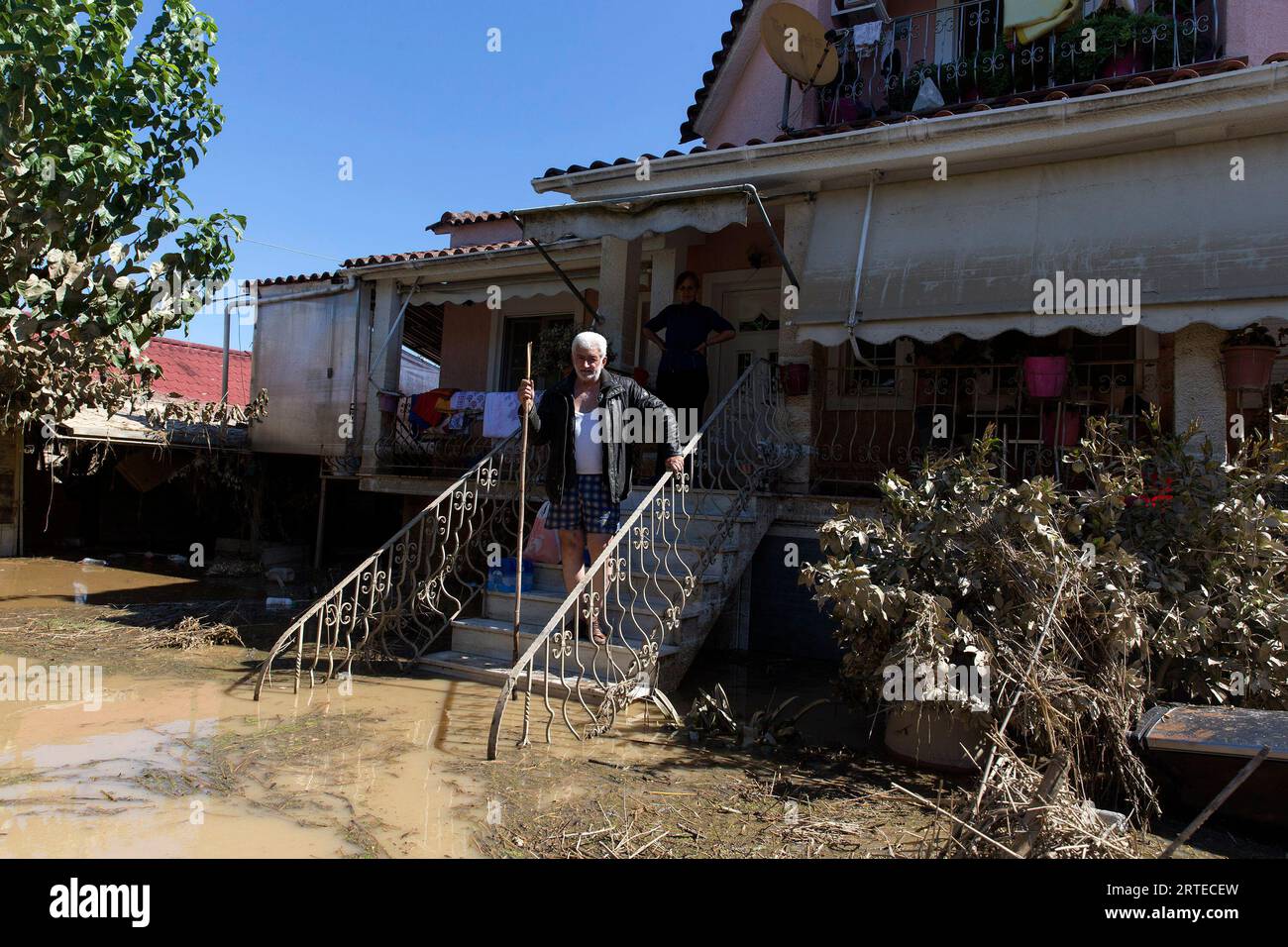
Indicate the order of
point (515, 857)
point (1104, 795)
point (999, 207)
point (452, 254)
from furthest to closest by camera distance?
point (452, 254)
point (999, 207)
point (1104, 795)
point (515, 857)

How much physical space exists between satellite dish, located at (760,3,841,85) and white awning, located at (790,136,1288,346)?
67.5 inches

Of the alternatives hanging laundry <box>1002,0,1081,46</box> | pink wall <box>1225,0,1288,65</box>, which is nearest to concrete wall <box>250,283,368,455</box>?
hanging laundry <box>1002,0,1081,46</box>

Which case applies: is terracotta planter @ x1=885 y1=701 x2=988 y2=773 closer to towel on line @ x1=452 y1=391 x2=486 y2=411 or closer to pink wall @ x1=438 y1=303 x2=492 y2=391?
towel on line @ x1=452 y1=391 x2=486 y2=411

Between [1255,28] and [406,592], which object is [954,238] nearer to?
[1255,28]

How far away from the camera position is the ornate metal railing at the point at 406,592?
527 centimetres

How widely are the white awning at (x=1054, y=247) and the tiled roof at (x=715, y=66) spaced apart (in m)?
3.94

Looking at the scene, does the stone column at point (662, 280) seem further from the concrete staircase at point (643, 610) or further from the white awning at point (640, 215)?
the concrete staircase at point (643, 610)

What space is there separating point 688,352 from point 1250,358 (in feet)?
12.9

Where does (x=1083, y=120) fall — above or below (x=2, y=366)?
above

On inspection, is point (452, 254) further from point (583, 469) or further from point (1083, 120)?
point (1083, 120)

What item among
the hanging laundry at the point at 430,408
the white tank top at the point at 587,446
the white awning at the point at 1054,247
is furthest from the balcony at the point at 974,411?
the hanging laundry at the point at 430,408

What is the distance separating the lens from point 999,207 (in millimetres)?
6180

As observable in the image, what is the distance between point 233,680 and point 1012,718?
170 inches
